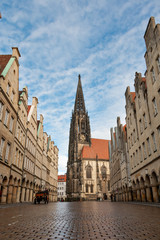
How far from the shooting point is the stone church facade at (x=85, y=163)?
246 ft

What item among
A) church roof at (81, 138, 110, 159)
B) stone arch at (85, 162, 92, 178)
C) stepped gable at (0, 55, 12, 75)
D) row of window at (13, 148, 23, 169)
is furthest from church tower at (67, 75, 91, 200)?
stepped gable at (0, 55, 12, 75)

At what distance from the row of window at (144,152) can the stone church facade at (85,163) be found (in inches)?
1906

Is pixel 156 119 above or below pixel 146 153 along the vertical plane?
above

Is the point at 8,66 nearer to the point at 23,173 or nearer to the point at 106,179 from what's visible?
the point at 23,173

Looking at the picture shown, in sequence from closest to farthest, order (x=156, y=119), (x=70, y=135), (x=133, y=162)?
(x=156, y=119), (x=133, y=162), (x=70, y=135)

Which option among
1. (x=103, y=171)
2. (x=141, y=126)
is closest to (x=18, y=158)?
(x=141, y=126)

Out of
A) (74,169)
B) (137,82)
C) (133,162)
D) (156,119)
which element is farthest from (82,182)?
(156,119)

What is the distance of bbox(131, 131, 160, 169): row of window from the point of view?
19703 millimetres

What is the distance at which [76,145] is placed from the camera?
83250 millimetres

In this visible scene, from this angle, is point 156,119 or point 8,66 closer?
point 156,119

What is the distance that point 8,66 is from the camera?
21.2 metres

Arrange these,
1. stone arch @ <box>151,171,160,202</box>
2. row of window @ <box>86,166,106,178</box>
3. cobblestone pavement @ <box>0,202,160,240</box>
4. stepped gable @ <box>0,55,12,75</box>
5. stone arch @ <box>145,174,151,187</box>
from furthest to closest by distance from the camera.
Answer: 1. row of window @ <box>86,166,106,178</box>
2. stone arch @ <box>145,174,151,187</box>
3. stepped gable @ <box>0,55,12,75</box>
4. stone arch @ <box>151,171,160,202</box>
5. cobblestone pavement @ <box>0,202,160,240</box>

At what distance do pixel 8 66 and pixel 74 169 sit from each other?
62919 millimetres

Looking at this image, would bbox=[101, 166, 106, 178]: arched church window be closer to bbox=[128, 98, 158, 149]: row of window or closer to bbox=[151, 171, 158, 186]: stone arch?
bbox=[128, 98, 158, 149]: row of window
